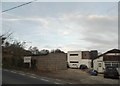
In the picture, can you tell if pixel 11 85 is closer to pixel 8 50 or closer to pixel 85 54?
pixel 8 50

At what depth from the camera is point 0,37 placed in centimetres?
4625

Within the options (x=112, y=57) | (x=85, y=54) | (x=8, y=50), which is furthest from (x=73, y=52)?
(x=8, y=50)

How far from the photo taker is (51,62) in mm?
62719

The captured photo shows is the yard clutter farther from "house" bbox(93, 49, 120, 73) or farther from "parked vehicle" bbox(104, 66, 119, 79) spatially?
"house" bbox(93, 49, 120, 73)

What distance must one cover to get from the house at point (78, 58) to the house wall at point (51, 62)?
2061 inches

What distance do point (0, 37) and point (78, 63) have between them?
7861cm

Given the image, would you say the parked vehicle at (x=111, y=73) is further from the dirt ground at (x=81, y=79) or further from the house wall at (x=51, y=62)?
the house wall at (x=51, y=62)

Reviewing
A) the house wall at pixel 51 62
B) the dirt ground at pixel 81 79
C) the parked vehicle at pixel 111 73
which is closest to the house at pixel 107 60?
the house wall at pixel 51 62

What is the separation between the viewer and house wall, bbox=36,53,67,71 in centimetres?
5857

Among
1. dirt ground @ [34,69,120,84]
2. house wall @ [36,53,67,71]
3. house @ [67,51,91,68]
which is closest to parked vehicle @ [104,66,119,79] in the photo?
dirt ground @ [34,69,120,84]

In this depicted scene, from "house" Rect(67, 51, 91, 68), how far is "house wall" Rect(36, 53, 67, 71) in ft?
172

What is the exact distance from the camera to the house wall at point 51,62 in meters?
58.6

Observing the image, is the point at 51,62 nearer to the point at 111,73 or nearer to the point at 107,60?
the point at 111,73

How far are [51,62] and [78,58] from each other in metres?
62.3
